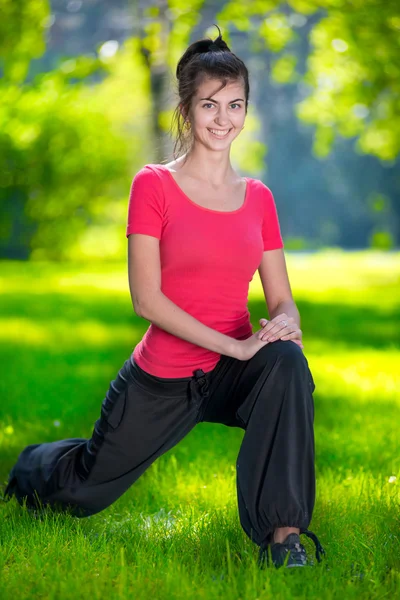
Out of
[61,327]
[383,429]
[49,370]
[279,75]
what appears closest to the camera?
[383,429]

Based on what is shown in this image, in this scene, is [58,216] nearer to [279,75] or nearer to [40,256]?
[40,256]

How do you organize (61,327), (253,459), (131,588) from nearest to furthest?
(131,588) → (253,459) → (61,327)

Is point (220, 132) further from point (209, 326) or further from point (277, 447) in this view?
point (277, 447)

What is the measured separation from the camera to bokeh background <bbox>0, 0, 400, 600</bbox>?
11.4 feet

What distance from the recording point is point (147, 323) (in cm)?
1269

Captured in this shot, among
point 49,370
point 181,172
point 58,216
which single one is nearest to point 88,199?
point 58,216

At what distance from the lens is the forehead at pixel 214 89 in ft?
12.3

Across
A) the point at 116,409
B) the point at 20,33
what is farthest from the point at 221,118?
the point at 20,33

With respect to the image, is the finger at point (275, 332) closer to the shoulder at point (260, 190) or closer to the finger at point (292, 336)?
the finger at point (292, 336)

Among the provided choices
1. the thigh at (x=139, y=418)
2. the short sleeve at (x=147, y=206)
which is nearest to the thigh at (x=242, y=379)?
the thigh at (x=139, y=418)

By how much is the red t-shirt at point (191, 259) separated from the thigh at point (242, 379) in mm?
82

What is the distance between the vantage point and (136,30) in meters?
13.0

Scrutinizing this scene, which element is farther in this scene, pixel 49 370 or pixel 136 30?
pixel 136 30

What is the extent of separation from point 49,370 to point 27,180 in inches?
861
